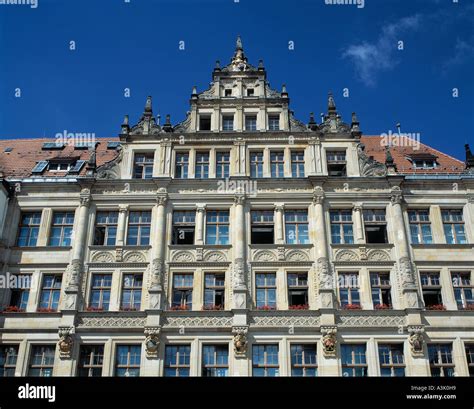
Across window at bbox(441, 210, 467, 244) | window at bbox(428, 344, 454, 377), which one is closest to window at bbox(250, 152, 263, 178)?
window at bbox(441, 210, 467, 244)

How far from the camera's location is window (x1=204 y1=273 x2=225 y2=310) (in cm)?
2489

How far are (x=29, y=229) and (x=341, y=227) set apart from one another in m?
13.9

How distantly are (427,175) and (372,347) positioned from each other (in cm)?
891

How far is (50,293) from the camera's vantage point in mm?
25422

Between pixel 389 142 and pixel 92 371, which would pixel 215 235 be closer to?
pixel 92 371

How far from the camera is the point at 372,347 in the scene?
23.8 meters

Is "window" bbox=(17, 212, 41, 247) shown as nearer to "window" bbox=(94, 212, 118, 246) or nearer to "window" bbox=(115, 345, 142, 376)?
"window" bbox=(94, 212, 118, 246)

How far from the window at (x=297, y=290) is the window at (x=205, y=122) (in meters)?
8.85

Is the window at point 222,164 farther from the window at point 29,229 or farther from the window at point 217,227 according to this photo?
the window at point 29,229

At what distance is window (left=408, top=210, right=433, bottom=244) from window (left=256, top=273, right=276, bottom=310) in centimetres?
654

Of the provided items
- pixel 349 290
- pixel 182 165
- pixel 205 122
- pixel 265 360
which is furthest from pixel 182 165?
pixel 265 360

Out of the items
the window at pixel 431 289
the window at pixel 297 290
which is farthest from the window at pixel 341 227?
the window at pixel 431 289

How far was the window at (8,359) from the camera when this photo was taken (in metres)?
23.9
